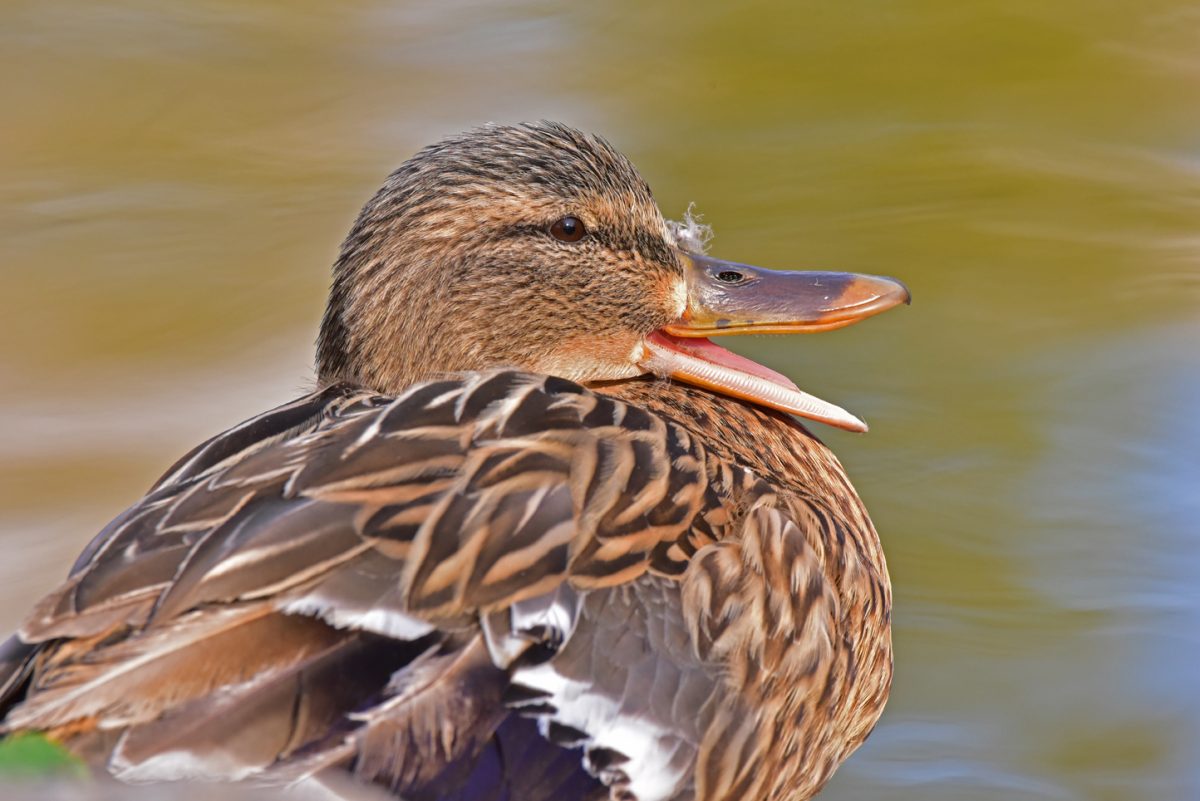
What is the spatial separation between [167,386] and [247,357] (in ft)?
1.27

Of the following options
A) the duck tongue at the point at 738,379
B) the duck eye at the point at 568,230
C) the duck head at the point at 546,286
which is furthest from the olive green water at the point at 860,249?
the duck eye at the point at 568,230

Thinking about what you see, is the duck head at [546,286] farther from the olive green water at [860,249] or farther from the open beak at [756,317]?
the olive green water at [860,249]

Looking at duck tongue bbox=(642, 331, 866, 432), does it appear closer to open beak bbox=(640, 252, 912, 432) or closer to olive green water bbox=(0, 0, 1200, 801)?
open beak bbox=(640, 252, 912, 432)

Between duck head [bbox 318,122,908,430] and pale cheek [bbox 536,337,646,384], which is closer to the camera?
duck head [bbox 318,122,908,430]

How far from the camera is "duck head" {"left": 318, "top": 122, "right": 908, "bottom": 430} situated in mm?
4328

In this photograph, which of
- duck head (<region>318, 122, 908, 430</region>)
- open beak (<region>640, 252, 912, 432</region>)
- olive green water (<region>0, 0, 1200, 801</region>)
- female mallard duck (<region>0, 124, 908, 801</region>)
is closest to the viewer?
female mallard duck (<region>0, 124, 908, 801</region>)

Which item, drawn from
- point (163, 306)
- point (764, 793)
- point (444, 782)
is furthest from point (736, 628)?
point (163, 306)

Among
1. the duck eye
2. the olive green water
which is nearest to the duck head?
the duck eye

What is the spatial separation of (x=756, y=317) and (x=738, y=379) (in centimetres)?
17

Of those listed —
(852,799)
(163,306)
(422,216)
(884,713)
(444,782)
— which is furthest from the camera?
(163,306)

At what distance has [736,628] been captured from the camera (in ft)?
11.9

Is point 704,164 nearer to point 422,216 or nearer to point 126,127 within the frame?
point 126,127

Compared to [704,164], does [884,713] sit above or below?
below

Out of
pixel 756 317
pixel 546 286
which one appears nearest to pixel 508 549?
pixel 546 286
